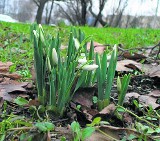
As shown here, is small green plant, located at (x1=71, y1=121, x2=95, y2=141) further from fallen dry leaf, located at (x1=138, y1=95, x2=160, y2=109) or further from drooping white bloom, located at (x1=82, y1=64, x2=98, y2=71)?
fallen dry leaf, located at (x1=138, y1=95, x2=160, y2=109)

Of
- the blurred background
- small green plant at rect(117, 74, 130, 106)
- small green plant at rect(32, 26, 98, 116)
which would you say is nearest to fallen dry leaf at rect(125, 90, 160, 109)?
small green plant at rect(117, 74, 130, 106)

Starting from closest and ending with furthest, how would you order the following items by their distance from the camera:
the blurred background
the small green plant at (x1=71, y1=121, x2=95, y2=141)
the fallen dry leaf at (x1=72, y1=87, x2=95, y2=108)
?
the small green plant at (x1=71, y1=121, x2=95, y2=141), the fallen dry leaf at (x1=72, y1=87, x2=95, y2=108), the blurred background

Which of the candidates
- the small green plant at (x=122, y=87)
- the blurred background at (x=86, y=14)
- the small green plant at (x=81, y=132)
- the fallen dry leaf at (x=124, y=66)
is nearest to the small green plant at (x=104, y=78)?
the small green plant at (x=122, y=87)

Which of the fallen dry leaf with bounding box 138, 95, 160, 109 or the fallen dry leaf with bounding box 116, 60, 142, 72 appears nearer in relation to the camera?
the fallen dry leaf with bounding box 138, 95, 160, 109

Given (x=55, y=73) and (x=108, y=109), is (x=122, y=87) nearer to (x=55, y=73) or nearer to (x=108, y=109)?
(x=108, y=109)

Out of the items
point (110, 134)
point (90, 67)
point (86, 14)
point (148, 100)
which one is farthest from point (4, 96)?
point (86, 14)

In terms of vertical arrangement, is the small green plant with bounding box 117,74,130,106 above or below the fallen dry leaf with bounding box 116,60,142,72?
above

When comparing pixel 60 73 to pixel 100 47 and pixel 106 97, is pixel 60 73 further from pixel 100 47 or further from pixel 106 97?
pixel 100 47

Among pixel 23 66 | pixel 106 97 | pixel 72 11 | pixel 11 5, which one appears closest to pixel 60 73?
pixel 106 97

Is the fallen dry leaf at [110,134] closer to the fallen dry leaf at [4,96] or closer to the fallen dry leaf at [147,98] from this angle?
the fallen dry leaf at [147,98]

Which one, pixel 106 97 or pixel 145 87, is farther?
pixel 145 87

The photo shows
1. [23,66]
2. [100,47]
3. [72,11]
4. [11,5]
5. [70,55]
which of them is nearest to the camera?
[70,55]
